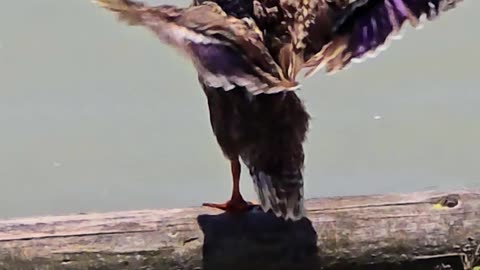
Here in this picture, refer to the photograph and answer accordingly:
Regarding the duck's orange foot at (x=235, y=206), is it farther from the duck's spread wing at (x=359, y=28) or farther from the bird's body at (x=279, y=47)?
the duck's spread wing at (x=359, y=28)

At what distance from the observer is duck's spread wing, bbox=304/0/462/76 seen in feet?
10.5

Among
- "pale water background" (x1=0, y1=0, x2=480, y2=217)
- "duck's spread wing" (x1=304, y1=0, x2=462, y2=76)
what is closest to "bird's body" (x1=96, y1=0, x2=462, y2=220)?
"duck's spread wing" (x1=304, y1=0, x2=462, y2=76)

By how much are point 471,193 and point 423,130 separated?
195 centimetres

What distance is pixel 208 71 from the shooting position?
2916 mm

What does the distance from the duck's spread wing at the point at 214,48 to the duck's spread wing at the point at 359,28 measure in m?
0.18

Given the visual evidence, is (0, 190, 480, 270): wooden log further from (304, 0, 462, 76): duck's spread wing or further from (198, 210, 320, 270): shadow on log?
(304, 0, 462, 76): duck's spread wing

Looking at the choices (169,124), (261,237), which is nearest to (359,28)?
(261,237)

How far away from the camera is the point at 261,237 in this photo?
3.29 metres

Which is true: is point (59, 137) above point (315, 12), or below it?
below

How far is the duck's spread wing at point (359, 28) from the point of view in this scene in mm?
3186

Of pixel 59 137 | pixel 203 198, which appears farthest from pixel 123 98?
pixel 203 198

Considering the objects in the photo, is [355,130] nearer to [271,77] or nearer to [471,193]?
[471,193]

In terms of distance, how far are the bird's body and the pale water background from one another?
128 centimetres

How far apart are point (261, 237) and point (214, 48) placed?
23.2 inches
